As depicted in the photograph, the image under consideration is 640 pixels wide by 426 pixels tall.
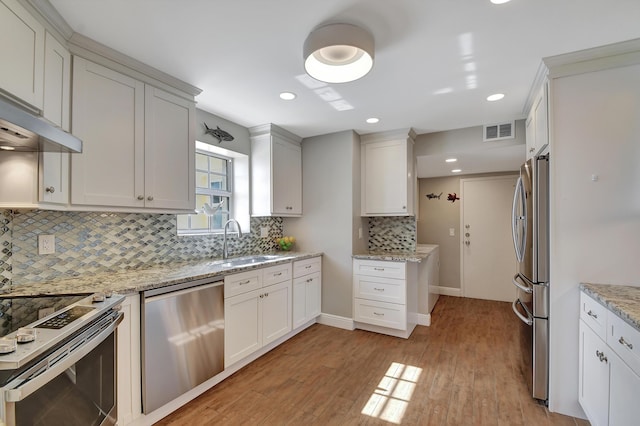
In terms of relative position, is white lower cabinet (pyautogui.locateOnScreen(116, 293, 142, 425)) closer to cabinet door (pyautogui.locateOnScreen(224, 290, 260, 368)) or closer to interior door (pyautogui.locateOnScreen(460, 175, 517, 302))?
cabinet door (pyautogui.locateOnScreen(224, 290, 260, 368))

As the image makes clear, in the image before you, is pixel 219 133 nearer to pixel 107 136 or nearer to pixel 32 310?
pixel 107 136

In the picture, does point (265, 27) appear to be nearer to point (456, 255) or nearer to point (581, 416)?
point (581, 416)

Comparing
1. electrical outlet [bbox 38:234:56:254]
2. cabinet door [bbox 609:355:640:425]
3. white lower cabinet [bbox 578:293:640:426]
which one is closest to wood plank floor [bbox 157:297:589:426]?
white lower cabinet [bbox 578:293:640:426]

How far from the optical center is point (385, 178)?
3629 mm

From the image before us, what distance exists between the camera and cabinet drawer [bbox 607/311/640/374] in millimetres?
1247

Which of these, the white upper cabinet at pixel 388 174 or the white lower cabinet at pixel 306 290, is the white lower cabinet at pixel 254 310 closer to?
the white lower cabinet at pixel 306 290

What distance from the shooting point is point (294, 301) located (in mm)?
3180

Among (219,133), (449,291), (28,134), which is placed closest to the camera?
(28,134)

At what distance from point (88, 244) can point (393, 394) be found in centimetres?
245

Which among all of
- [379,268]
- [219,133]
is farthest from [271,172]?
[379,268]

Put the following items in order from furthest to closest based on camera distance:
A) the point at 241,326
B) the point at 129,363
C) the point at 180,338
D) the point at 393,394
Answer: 1. the point at 241,326
2. the point at 393,394
3. the point at 180,338
4. the point at 129,363

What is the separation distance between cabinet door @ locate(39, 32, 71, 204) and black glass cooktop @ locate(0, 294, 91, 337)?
52cm

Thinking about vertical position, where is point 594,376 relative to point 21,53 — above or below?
below

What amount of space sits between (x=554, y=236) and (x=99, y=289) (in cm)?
286
